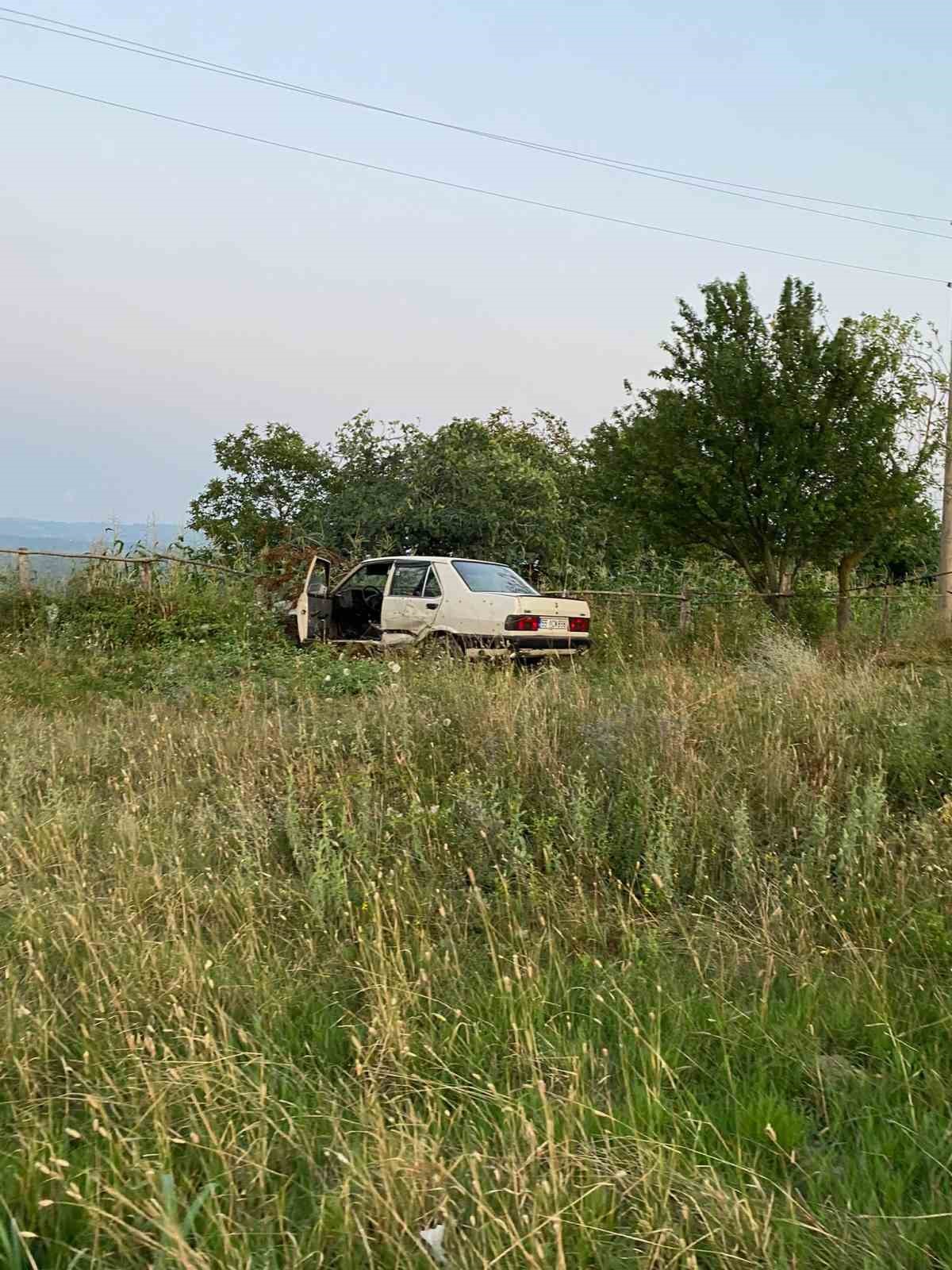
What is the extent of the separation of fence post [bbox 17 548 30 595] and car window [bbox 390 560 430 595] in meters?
5.79

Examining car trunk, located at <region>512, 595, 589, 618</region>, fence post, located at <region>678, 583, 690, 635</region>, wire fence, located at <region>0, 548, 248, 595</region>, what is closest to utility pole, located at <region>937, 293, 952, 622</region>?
fence post, located at <region>678, 583, 690, 635</region>

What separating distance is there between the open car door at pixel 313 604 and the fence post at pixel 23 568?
4.42 meters

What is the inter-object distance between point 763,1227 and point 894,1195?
1.09 ft

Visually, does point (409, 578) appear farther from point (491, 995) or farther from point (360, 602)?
point (491, 995)

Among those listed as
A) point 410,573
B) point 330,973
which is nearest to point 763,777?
point 330,973

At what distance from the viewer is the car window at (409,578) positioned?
1104 centimetres

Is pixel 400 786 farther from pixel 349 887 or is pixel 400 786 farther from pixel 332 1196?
pixel 332 1196

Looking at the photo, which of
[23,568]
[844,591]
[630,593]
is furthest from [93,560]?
[844,591]

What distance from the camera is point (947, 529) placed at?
45.7ft

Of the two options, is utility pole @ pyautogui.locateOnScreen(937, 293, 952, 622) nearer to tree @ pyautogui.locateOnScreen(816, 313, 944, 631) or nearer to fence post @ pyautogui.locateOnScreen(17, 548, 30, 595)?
tree @ pyautogui.locateOnScreen(816, 313, 944, 631)

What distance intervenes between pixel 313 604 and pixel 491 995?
31.2 ft

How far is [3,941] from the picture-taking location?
308 cm

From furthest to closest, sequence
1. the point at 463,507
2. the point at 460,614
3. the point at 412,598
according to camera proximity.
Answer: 1. the point at 463,507
2. the point at 412,598
3. the point at 460,614

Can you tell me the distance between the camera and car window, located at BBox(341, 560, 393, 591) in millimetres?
12305
